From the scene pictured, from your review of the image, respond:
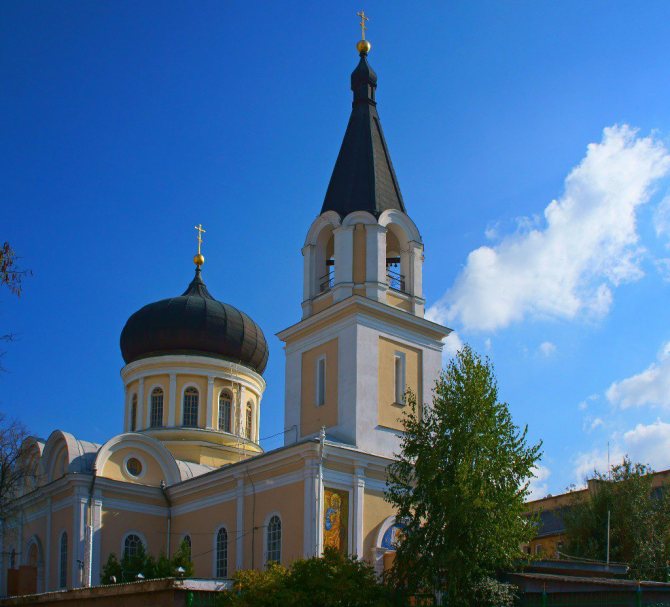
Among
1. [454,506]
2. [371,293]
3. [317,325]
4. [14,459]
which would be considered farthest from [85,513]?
[454,506]

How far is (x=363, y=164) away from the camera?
33.0 m

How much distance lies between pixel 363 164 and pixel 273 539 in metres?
12.8

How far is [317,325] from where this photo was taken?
31.1 meters

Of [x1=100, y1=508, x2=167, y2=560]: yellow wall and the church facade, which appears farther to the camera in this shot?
[x1=100, y1=508, x2=167, y2=560]: yellow wall

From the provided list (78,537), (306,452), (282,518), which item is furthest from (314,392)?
(78,537)

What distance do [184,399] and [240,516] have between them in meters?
10.1

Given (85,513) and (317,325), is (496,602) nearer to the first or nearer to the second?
(317,325)

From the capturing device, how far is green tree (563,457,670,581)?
104ft

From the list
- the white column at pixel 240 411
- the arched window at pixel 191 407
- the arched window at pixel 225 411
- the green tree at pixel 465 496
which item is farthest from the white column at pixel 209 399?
the green tree at pixel 465 496

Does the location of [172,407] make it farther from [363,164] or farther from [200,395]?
[363,164]

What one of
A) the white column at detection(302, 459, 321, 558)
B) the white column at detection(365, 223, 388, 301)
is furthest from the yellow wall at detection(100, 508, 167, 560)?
the white column at detection(365, 223, 388, 301)

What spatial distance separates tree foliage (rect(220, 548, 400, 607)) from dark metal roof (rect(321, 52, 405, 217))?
1413 cm

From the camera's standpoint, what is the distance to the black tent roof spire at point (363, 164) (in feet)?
105

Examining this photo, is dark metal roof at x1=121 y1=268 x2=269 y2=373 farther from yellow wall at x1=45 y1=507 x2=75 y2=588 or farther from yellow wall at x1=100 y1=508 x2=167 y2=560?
yellow wall at x1=45 y1=507 x2=75 y2=588
